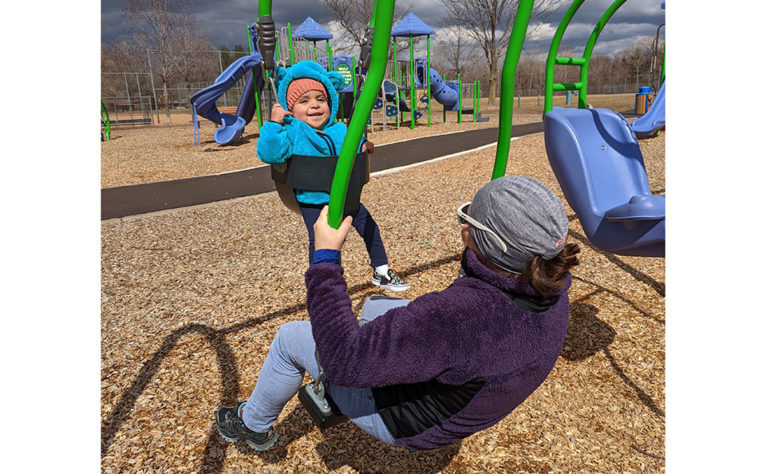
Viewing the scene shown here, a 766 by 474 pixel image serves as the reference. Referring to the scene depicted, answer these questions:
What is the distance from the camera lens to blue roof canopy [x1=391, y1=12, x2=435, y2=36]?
16.9 metres

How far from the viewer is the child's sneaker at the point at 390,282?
11.8 feet

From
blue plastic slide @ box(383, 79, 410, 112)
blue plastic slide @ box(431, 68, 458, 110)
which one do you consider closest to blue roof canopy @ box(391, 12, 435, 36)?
blue plastic slide @ box(431, 68, 458, 110)

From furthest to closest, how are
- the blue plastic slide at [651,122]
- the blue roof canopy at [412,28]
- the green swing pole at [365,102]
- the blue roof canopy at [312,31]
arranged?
the blue roof canopy at [312,31] → the blue roof canopy at [412,28] → the blue plastic slide at [651,122] → the green swing pole at [365,102]

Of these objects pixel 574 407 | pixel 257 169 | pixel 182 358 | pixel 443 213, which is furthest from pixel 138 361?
pixel 257 169

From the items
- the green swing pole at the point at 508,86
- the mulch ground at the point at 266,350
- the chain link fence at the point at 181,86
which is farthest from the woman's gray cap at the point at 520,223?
the chain link fence at the point at 181,86

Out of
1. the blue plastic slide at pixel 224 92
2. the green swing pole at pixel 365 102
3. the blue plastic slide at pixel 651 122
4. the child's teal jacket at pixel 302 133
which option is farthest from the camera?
the blue plastic slide at pixel 224 92

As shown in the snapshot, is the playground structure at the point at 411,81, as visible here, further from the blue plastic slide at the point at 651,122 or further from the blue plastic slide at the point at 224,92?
the blue plastic slide at the point at 651,122

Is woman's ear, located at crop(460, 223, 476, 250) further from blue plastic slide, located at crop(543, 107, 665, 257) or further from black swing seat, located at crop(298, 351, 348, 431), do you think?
blue plastic slide, located at crop(543, 107, 665, 257)

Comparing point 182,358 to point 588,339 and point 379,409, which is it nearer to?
point 379,409

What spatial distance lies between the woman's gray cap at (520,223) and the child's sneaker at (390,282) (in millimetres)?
2397

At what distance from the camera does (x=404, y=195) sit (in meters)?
6.85

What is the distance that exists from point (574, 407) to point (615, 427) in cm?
19

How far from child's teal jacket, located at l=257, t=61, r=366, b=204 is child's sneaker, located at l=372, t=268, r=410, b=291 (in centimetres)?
114

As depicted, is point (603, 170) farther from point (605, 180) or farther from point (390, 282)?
point (390, 282)
